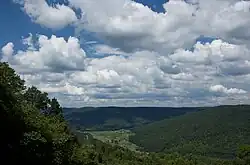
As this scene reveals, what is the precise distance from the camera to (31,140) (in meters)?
55.0

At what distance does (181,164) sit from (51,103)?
294ft

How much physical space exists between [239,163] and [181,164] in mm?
27042

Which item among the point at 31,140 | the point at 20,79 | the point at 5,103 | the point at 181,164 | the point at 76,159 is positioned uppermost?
the point at 20,79

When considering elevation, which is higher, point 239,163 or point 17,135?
point 17,135

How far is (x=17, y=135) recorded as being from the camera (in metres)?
55.7

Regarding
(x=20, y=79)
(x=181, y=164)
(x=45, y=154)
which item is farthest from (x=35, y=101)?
(x=181, y=164)

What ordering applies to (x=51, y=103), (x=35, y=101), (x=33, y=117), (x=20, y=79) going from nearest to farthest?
(x=33, y=117) → (x=20, y=79) → (x=35, y=101) → (x=51, y=103)

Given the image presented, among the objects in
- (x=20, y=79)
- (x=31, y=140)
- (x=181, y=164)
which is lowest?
(x=181, y=164)

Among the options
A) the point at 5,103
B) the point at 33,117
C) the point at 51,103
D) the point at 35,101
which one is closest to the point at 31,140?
the point at 5,103

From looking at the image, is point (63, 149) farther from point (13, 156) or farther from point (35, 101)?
point (35, 101)

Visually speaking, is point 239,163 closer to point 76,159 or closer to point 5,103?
point 76,159

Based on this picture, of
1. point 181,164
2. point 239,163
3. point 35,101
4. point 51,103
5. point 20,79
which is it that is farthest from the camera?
point 181,164

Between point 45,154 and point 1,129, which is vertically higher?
point 1,129

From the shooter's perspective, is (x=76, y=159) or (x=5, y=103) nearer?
(x=5, y=103)
